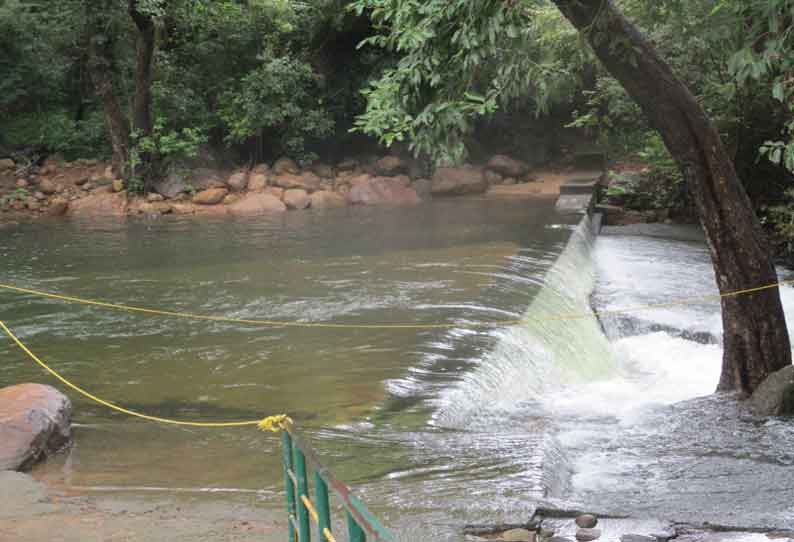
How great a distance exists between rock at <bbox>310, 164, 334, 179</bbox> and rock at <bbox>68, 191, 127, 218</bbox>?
4.88m

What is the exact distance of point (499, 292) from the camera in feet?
35.6

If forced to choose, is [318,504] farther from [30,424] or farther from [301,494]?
[30,424]

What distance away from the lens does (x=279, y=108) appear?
22.9 meters

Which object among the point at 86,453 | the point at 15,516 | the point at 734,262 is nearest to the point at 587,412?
the point at 734,262

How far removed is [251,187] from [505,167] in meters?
6.42

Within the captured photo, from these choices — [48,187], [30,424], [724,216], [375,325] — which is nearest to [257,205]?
[48,187]

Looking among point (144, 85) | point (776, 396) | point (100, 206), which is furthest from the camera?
point (144, 85)

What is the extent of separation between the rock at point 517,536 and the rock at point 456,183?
58.7 feet

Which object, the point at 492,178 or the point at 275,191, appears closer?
the point at 275,191

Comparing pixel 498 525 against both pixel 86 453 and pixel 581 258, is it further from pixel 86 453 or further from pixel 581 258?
pixel 581 258

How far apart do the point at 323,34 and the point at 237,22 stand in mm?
2231

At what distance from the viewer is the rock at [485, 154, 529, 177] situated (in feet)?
78.7

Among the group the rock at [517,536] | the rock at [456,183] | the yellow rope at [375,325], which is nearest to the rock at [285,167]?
the rock at [456,183]

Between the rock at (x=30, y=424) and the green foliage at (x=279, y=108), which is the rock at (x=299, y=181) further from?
the rock at (x=30, y=424)
